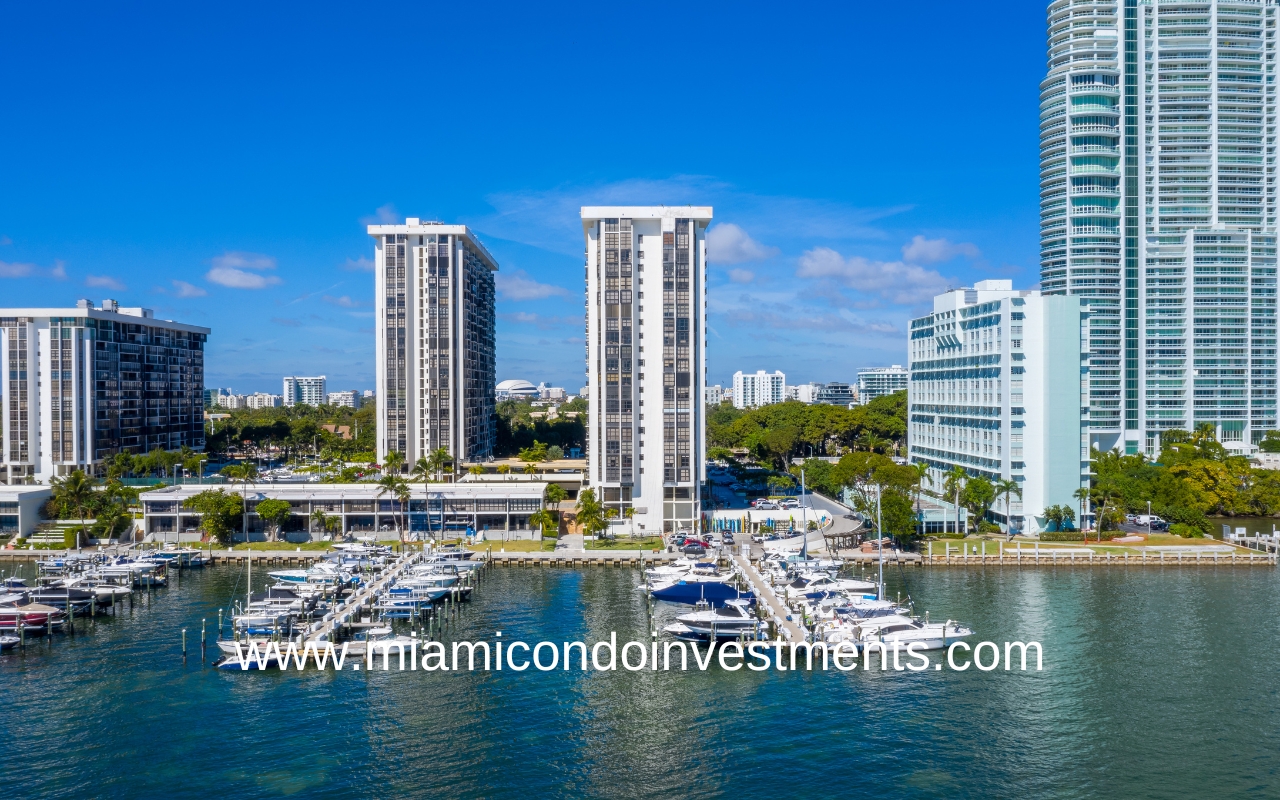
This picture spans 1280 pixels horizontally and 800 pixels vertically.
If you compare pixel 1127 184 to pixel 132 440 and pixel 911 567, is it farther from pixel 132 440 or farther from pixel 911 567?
pixel 132 440

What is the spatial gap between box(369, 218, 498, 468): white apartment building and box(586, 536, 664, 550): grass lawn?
111ft

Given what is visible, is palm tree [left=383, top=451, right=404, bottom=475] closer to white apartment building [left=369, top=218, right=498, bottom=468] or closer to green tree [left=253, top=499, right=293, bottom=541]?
white apartment building [left=369, top=218, right=498, bottom=468]

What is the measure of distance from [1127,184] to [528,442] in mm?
93500

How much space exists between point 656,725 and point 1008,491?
165 feet

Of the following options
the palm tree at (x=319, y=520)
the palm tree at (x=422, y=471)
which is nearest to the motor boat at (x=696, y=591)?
the palm tree at (x=422, y=471)

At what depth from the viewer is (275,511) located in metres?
75.4

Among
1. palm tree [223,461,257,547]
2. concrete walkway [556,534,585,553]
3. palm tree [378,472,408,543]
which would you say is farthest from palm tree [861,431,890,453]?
palm tree [223,461,257,547]

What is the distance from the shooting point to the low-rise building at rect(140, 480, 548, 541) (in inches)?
3063

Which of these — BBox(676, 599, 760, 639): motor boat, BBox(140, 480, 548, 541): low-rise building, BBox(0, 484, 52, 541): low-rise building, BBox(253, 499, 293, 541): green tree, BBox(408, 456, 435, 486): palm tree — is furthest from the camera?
BBox(408, 456, 435, 486): palm tree

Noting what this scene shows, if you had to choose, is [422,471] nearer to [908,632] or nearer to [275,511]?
[275,511]

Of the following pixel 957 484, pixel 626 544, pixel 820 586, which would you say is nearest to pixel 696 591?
pixel 820 586

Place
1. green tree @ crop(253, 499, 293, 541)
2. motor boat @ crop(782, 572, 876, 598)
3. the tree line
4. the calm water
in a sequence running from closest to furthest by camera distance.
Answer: the calm water → motor boat @ crop(782, 572, 876, 598) → green tree @ crop(253, 499, 293, 541) → the tree line

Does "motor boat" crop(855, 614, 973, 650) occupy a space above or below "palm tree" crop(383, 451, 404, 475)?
below

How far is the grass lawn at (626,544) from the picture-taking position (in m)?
74.0
